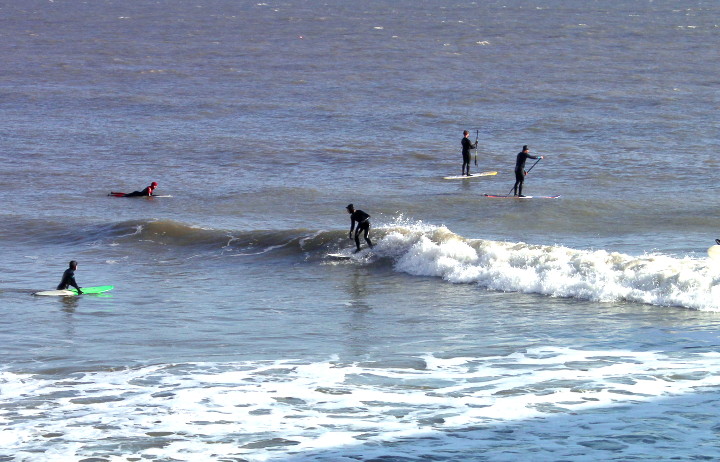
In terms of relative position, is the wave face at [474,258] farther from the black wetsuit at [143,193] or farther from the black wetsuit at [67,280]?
the black wetsuit at [67,280]

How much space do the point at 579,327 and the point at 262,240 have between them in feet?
34.6

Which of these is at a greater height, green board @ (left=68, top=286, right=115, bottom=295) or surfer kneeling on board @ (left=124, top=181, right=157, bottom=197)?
surfer kneeling on board @ (left=124, top=181, right=157, bottom=197)

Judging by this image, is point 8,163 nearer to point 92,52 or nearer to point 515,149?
point 515,149

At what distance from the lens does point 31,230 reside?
26.8m

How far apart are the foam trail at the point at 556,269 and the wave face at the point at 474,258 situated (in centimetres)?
2

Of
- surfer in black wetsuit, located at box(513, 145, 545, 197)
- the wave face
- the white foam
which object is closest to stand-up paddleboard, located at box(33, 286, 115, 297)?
the wave face

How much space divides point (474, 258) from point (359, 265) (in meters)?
2.87

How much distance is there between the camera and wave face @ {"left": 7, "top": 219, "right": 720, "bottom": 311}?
63.9ft

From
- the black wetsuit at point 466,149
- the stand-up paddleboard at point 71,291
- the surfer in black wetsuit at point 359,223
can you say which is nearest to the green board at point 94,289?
the stand-up paddleboard at point 71,291

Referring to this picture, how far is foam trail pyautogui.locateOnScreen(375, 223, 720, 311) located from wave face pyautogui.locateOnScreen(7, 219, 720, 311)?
0.02 m

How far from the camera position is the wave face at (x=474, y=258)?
19.5 metres

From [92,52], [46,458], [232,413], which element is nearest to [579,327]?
[232,413]

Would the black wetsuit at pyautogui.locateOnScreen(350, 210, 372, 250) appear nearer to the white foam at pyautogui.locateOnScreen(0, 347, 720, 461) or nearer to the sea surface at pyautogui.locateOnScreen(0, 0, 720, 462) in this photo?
the sea surface at pyautogui.locateOnScreen(0, 0, 720, 462)

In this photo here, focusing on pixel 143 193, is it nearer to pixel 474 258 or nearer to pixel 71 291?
pixel 71 291
